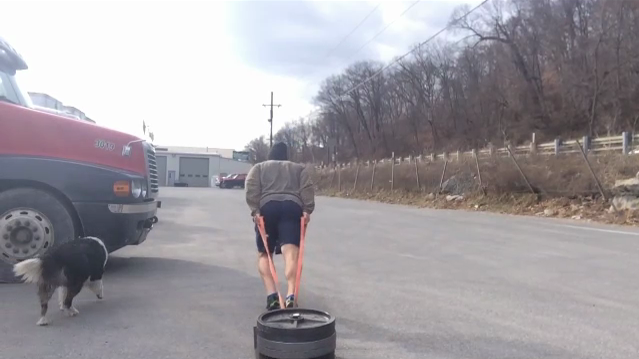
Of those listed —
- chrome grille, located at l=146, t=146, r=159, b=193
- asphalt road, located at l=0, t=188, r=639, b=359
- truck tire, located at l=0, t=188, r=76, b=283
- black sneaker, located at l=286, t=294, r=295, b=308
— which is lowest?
asphalt road, located at l=0, t=188, r=639, b=359

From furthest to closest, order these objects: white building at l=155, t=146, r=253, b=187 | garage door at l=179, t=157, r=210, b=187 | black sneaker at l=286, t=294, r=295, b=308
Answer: garage door at l=179, t=157, r=210, b=187 < white building at l=155, t=146, r=253, b=187 < black sneaker at l=286, t=294, r=295, b=308

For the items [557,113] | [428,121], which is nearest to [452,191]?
[557,113]

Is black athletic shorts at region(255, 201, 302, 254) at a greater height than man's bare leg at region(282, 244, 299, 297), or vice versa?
black athletic shorts at region(255, 201, 302, 254)

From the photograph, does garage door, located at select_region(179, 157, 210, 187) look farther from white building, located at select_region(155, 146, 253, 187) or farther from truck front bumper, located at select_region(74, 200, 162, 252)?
truck front bumper, located at select_region(74, 200, 162, 252)

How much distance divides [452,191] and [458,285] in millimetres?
21924

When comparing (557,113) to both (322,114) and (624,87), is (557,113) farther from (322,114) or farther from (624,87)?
(322,114)

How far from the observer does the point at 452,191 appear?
29.2 m

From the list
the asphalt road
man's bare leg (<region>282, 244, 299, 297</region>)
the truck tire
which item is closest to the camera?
the asphalt road

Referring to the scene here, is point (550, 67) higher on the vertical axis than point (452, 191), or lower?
higher

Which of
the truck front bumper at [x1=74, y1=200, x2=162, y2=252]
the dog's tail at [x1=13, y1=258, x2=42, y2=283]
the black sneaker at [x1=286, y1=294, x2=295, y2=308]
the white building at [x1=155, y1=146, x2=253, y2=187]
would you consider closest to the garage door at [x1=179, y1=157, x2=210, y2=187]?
the white building at [x1=155, y1=146, x2=253, y2=187]

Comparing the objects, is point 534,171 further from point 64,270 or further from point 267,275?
point 64,270

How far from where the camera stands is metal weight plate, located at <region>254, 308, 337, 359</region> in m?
4.12

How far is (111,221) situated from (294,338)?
4205mm

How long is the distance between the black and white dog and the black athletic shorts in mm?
1626
